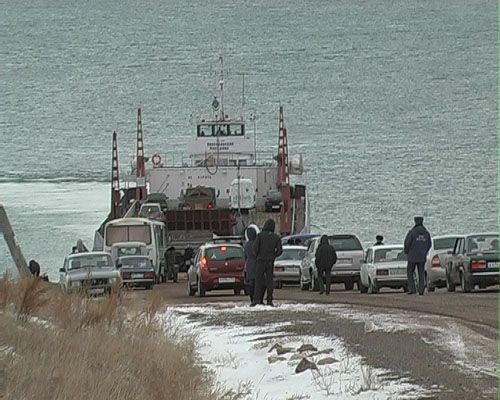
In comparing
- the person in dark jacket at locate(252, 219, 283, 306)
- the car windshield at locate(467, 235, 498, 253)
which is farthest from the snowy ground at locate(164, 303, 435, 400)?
the car windshield at locate(467, 235, 498, 253)

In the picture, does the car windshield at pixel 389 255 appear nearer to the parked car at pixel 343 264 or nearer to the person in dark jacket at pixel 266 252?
the parked car at pixel 343 264

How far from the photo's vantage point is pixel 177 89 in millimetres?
177625

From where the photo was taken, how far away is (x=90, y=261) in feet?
113

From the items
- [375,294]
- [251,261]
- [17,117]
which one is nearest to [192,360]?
[251,261]

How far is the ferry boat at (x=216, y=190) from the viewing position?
52.7m

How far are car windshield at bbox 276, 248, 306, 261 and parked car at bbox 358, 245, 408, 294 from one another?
4.95 metres

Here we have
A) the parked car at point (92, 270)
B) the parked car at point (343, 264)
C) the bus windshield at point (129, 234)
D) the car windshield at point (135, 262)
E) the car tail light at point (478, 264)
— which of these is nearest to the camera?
the car tail light at point (478, 264)

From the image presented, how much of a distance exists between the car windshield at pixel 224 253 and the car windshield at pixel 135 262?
19.3 feet

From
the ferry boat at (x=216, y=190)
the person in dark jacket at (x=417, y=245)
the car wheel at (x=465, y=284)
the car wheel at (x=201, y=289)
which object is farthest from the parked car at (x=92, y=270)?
the ferry boat at (x=216, y=190)

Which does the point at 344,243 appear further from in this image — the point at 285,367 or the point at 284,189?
the point at 284,189

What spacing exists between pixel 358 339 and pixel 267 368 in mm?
2002

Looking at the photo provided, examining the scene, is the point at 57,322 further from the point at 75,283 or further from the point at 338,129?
the point at 338,129

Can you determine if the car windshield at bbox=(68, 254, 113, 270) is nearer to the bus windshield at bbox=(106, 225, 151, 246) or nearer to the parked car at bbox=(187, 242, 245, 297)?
the parked car at bbox=(187, 242, 245, 297)

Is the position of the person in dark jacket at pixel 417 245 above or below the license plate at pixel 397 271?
above
